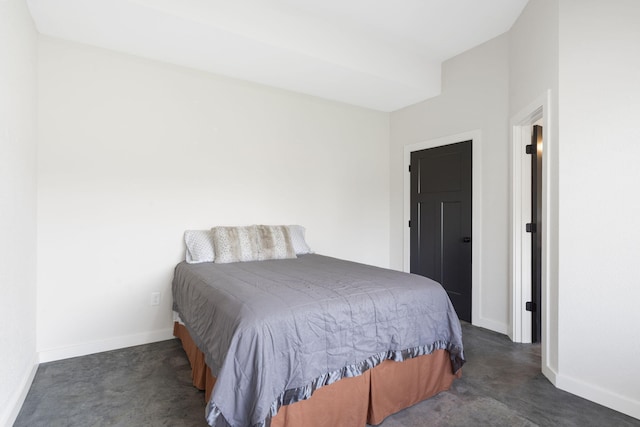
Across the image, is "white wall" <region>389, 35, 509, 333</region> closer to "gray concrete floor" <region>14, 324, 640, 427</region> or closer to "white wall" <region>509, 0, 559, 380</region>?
"white wall" <region>509, 0, 559, 380</region>

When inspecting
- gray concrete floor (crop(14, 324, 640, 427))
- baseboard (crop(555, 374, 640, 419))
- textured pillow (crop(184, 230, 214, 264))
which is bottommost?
gray concrete floor (crop(14, 324, 640, 427))

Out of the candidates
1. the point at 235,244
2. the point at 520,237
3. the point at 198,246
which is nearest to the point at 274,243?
the point at 235,244

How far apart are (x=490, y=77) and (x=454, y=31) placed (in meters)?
0.58

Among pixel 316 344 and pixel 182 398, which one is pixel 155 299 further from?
pixel 316 344

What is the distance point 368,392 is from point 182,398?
3.77 ft

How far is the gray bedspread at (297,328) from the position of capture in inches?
56.9

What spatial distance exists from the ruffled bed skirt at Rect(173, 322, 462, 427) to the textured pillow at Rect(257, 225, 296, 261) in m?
1.06

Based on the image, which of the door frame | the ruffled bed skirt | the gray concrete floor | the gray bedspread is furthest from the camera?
the door frame

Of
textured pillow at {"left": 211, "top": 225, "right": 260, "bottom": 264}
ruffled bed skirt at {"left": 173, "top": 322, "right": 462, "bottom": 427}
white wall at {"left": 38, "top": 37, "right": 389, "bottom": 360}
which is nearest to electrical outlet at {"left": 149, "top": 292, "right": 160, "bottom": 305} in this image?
white wall at {"left": 38, "top": 37, "right": 389, "bottom": 360}

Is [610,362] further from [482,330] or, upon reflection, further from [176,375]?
[176,375]

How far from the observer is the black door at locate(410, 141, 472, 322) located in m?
3.52

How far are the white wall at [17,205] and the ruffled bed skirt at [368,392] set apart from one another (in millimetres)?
972

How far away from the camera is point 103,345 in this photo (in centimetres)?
273

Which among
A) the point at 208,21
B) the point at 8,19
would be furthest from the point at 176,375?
the point at 208,21
